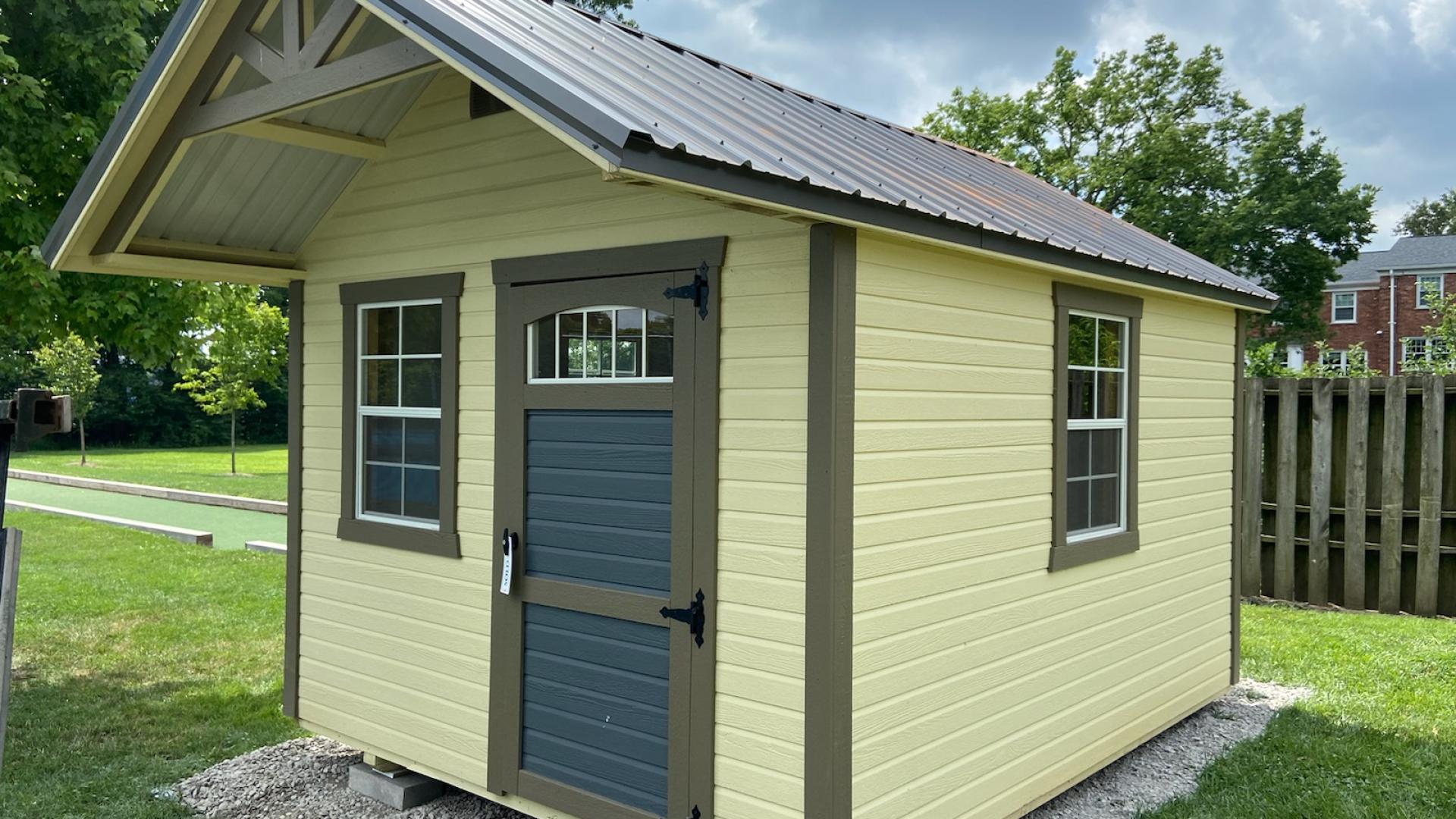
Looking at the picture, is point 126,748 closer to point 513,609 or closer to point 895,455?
point 513,609

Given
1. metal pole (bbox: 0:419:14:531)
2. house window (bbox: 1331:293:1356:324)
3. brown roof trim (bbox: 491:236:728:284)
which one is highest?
house window (bbox: 1331:293:1356:324)

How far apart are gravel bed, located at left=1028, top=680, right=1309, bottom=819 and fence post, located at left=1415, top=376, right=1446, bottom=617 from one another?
2.84 meters

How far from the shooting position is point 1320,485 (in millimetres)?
9422

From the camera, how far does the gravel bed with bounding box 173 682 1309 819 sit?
511cm

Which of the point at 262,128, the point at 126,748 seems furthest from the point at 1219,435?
the point at 126,748

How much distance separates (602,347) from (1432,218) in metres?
59.7

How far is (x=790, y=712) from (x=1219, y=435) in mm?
4312

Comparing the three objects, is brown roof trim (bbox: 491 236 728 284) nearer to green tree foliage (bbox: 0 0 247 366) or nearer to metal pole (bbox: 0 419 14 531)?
metal pole (bbox: 0 419 14 531)

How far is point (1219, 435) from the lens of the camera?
6777 mm

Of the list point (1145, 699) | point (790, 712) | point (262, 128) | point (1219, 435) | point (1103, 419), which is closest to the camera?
point (790, 712)

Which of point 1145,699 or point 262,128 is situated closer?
point 262,128

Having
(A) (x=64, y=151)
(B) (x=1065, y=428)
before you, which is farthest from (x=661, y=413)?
(A) (x=64, y=151)

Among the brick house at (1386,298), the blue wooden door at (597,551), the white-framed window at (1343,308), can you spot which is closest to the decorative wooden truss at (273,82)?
the blue wooden door at (597,551)

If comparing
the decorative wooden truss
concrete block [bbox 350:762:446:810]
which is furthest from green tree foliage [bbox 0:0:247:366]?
concrete block [bbox 350:762:446:810]
